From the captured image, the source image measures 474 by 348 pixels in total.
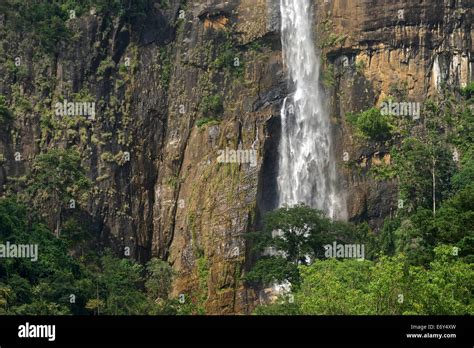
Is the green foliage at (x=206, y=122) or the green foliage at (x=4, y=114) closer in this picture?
the green foliage at (x=4, y=114)

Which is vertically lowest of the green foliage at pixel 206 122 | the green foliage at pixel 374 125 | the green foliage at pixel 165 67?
the green foliage at pixel 374 125

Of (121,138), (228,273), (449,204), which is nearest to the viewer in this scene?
(449,204)

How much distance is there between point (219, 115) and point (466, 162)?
13294mm

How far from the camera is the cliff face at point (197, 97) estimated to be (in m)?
79.4

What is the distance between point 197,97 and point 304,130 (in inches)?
238

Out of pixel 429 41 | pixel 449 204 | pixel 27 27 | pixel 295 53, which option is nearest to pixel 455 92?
pixel 429 41

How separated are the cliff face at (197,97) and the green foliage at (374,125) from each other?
776 millimetres

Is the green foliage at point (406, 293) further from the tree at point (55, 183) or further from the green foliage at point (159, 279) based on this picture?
the tree at point (55, 183)

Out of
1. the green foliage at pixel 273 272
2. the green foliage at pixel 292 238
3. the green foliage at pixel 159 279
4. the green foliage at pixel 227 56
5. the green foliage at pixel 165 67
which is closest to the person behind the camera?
the green foliage at pixel 273 272

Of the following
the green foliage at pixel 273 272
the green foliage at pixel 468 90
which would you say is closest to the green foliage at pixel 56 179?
the green foliage at pixel 273 272

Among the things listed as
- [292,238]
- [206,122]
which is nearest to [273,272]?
[292,238]

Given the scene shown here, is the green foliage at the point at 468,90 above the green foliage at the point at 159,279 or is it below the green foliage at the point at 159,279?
above

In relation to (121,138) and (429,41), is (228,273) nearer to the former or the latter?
(121,138)

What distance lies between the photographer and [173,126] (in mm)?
82562
